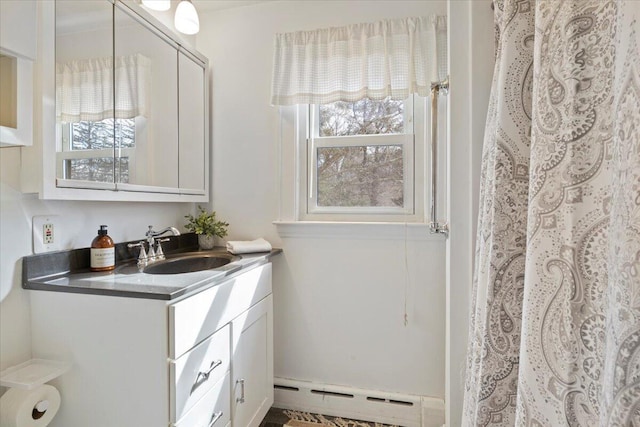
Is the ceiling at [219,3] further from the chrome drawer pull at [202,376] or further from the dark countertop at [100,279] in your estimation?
the chrome drawer pull at [202,376]

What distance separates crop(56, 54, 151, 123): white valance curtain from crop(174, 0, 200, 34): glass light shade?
306 mm

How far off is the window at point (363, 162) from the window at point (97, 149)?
35.4 inches

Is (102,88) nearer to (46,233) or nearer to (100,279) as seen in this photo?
(46,233)

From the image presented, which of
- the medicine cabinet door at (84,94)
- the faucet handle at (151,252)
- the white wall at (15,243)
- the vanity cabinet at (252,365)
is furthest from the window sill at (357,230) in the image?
the white wall at (15,243)

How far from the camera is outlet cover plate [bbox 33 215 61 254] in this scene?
114 cm

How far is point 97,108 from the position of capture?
126 cm

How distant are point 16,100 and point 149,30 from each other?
745mm

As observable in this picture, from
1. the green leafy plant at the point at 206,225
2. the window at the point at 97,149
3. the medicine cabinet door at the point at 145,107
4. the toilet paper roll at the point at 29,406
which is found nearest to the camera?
the toilet paper roll at the point at 29,406

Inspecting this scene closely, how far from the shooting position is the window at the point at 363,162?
1.78 m

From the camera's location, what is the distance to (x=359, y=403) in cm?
177

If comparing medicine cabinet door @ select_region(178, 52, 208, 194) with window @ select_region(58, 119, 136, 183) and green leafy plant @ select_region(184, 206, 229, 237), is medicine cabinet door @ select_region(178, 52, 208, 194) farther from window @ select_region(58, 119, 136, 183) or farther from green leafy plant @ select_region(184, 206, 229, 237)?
window @ select_region(58, 119, 136, 183)

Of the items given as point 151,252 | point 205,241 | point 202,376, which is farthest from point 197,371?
point 205,241

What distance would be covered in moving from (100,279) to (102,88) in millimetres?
726

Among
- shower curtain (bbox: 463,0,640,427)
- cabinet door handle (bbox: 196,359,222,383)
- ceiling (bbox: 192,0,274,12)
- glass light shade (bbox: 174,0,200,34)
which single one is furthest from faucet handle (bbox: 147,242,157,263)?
shower curtain (bbox: 463,0,640,427)
